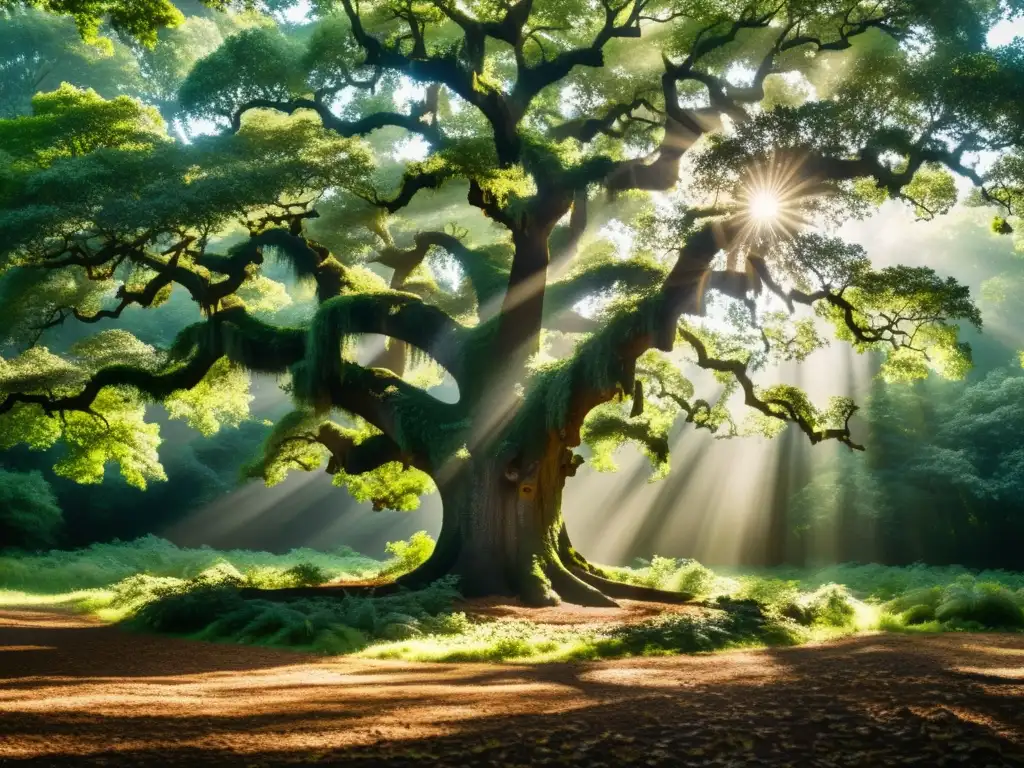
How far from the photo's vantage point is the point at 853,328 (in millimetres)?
13336

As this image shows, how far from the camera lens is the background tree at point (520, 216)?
39.2ft

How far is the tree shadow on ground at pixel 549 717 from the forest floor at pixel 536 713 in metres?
0.01

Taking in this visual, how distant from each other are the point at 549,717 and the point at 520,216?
1132 cm

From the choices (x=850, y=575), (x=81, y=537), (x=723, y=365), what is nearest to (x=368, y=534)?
(x=81, y=537)

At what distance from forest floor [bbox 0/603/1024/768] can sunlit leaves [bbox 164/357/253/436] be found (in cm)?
982

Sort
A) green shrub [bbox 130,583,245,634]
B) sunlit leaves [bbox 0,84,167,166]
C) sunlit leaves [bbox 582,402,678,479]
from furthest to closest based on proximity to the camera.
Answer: sunlit leaves [bbox 582,402,678,479] < sunlit leaves [bbox 0,84,167,166] < green shrub [bbox 130,583,245,634]

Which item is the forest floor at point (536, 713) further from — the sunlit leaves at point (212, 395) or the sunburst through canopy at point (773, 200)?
the sunlit leaves at point (212, 395)

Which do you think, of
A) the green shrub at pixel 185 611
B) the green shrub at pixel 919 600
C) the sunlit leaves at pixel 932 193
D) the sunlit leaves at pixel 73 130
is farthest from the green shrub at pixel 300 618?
the sunlit leaves at pixel 932 193

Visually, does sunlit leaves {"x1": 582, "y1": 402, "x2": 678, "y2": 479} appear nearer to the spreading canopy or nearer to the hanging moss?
the spreading canopy

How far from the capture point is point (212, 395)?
1784cm

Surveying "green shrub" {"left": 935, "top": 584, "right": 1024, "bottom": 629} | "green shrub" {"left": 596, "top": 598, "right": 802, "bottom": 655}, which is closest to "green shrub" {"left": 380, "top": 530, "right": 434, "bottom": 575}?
"green shrub" {"left": 596, "top": 598, "right": 802, "bottom": 655}

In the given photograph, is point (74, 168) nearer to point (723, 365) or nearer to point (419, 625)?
point (419, 625)

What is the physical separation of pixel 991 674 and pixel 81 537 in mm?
31556

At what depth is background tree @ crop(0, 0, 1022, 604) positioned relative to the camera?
39.2 ft
